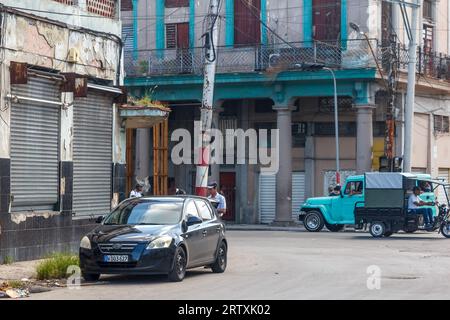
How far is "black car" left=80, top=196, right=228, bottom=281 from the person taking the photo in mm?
17281

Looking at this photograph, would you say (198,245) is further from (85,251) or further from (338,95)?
(338,95)

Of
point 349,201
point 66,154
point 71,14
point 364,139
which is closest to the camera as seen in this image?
point 66,154

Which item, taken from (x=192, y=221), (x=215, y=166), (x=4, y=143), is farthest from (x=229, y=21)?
(x=192, y=221)

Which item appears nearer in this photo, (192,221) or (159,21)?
(192,221)

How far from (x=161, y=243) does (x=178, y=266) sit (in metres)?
0.68

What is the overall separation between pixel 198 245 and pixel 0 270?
3.96 m

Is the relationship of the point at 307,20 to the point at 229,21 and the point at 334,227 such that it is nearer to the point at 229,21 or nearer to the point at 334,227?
the point at 229,21

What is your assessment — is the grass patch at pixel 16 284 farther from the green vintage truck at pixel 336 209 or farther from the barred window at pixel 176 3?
the barred window at pixel 176 3

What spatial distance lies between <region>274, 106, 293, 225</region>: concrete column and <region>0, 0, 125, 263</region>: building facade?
19.7 meters

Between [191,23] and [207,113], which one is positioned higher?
[191,23]

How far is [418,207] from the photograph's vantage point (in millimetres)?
33188

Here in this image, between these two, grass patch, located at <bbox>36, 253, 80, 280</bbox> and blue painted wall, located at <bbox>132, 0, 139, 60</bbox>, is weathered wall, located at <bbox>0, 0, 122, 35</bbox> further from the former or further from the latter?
blue painted wall, located at <bbox>132, 0, 139, 60</bbox>

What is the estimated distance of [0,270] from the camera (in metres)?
19.3
